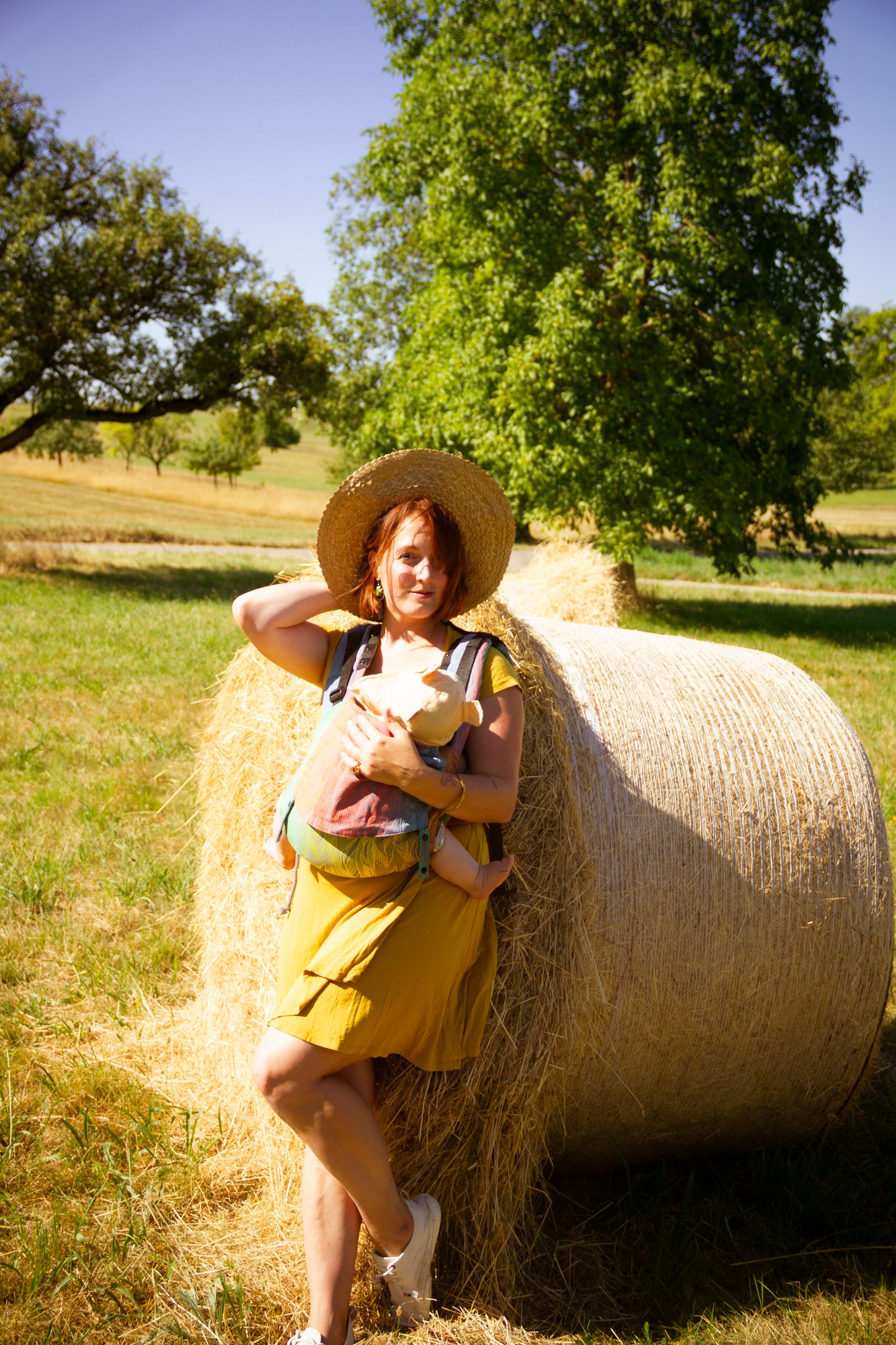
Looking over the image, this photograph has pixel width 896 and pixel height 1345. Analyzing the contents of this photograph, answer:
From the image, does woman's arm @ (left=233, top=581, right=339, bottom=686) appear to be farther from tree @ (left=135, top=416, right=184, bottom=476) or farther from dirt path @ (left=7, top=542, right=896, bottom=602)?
tree @ (left=135, top=416, right=184, bottom=476)

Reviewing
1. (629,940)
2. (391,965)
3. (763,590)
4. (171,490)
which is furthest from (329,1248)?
(171,490)

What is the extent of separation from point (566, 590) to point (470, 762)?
3.55 m

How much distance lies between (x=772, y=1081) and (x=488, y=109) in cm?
1350

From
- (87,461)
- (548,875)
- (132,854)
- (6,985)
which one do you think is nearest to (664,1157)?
(548,875)

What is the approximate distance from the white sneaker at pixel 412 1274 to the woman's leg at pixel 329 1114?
0.40ft

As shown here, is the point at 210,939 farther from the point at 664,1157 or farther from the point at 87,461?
the point at 87,461

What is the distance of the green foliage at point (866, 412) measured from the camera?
1726 inches

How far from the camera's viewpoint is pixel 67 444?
5072 centimetres

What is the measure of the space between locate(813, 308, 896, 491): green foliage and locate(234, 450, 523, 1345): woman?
44238 mm

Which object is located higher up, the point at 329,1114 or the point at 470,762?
the point at 470,762

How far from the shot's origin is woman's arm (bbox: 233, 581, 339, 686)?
2.50 m

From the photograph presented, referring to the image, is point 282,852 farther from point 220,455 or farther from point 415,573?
point 220,455

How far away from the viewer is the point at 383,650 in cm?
258

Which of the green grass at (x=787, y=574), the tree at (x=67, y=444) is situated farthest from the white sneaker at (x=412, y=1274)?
the tree at (x=67, y=444)
